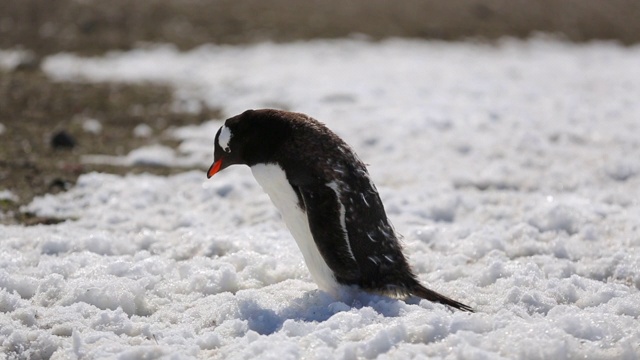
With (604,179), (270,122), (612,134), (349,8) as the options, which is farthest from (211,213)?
(349,8)

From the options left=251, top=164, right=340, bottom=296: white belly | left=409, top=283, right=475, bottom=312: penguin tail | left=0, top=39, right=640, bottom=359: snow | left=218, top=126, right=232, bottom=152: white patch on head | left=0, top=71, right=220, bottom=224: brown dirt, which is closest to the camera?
left=0, top=39, right=640, bottom=359: snow

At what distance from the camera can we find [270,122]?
665 centimetres

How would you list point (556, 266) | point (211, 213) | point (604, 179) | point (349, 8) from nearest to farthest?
1. point (556, 266)
2. point (211, 213)
3. point (604, 179)
4. point (349, 8)

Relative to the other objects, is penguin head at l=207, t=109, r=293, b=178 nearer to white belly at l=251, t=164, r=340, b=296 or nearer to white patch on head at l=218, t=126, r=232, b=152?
white patch on head at l=218, t=126, r=232, b=152

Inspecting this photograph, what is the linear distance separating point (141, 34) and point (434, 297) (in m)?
17.0

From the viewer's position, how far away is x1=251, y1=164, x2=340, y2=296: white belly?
259 inches

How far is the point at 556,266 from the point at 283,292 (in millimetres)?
2572

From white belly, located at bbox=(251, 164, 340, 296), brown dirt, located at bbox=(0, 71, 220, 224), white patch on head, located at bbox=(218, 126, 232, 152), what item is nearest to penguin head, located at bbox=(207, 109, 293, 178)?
white patch on head, located at bbox=(218, 126, 232, 152)

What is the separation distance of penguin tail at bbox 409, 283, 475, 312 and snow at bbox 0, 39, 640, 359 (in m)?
0.09

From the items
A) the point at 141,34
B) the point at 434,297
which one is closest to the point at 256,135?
the point at 434,297

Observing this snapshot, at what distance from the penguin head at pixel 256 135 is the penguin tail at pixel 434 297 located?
154 cm

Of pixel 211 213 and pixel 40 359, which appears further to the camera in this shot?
pixel 211 213

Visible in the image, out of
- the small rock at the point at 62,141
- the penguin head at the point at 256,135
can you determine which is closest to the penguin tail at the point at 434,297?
the penguin head at the point at 256,135

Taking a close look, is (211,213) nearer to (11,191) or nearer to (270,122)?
(11,191)
